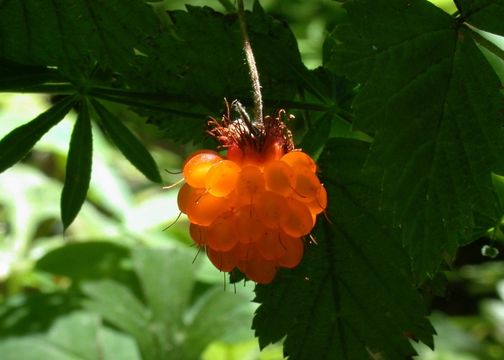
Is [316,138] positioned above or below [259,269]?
above

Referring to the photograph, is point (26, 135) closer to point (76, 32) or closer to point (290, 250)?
point (76, 32)

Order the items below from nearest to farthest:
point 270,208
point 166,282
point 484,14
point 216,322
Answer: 1. point 270,208
2. point 484,14
3. point 216,322
4. point 166,282

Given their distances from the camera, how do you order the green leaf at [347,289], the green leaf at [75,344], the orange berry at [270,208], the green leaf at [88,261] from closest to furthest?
the orange berry at [270,208], the green leaf at [347,289], the green leaf at [75,344], the green leaf at [88,261]

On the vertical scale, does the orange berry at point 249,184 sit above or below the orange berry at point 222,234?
above

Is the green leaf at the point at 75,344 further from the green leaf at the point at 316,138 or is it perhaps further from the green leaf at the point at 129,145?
the green leaf at the point at 316,138

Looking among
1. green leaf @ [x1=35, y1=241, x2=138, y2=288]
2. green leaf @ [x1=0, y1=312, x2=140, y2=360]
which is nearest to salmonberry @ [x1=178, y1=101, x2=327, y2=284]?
green leaf @ [x1=0, y1=312, x2=140, y2=360]

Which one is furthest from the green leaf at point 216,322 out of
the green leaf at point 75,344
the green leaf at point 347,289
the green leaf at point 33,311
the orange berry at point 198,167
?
the orange berry at point 198,167

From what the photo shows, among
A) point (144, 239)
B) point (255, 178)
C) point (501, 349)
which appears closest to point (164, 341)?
point (144, 239)

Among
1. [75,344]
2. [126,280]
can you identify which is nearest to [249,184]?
[75,344]

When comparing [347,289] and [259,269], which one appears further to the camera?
[347,289]
